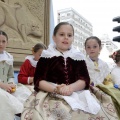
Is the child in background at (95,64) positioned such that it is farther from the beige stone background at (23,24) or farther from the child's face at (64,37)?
the beige stone background at (23,24)

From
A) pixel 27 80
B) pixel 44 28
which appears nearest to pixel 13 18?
pixel 44 28

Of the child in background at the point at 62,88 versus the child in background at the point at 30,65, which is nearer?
the child in background at the point at 62,88

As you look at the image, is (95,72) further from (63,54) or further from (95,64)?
(63,54)

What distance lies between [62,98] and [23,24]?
108 inches

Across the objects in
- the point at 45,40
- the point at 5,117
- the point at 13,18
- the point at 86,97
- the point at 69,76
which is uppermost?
the point at 13,18

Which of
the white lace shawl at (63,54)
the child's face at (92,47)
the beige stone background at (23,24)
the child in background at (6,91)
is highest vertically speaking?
the beige stone background at (23,24)

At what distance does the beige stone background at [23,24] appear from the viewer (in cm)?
346

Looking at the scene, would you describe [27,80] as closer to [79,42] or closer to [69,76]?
[69,76]

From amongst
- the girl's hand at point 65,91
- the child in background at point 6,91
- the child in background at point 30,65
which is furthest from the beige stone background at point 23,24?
the girl's hand at point 65,91

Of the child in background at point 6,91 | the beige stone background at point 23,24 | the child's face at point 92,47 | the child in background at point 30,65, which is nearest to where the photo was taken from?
the child in background at point 6,91

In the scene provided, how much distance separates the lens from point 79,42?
1395 centimetres

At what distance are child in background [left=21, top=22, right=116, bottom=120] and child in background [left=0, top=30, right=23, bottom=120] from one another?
14cm

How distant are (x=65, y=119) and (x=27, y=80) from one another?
1181 mm

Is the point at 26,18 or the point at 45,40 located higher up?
the point at 26,18
